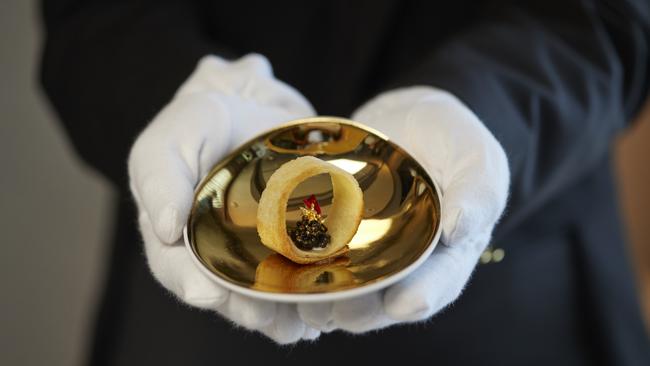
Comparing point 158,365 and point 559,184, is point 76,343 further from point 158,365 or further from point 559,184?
point 559,184

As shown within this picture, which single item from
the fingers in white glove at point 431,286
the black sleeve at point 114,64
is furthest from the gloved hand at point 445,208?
the black sleeve at point 114,64

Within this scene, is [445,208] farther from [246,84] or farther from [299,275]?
[246,84]

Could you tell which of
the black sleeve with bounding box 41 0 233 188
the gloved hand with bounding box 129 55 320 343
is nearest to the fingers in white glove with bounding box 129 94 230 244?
the gloved hand with bounding box 129 55 320 343

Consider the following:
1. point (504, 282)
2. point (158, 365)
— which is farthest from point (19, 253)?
point (504, 282)

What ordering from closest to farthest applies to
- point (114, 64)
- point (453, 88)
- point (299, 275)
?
point (299, 275) < point (453, 88) < point (114, 64)

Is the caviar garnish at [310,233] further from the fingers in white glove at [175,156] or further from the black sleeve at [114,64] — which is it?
the black sleeve at [114,64]

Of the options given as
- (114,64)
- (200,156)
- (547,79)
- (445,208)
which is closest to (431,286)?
(445,208)
